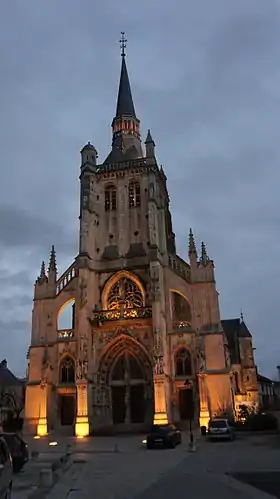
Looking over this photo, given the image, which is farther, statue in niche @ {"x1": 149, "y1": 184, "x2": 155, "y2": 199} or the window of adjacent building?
statue in niche @ {"x1": 149, "y1": 184, "x2": 155, "y2": 199}

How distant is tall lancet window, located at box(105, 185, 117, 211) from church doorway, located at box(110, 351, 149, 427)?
532 inches

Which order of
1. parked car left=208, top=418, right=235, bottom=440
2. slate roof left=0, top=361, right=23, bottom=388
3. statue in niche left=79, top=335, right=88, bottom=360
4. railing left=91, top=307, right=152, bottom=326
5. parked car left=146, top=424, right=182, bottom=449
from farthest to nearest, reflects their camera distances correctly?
slate roof left=0, top=361, right=23, bottom=388 → railing left=91, top=307, right=152, bottom=326 → statue in niche left=79, top=335, right=88, bottom=360 → parked car left=208, top=418, right=235, bottom=440 → parked car left=146, top=424, right=182, bottom=449

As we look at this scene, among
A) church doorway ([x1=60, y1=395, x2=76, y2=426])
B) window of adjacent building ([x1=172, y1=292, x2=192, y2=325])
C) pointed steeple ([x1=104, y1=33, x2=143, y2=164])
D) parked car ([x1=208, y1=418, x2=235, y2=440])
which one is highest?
pointed steeple ([x1=104, y1=33, x2=143, y2=164])

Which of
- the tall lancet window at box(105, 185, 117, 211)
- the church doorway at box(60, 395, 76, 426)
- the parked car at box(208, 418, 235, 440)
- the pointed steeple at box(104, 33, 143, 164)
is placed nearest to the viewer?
the parked car at box(208, 418, 235, 440)

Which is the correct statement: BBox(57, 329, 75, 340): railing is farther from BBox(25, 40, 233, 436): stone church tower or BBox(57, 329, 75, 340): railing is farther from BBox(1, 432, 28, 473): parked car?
BBox(1, 432, 28, 473): parked car

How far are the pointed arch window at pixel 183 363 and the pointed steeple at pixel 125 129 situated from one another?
19361 millimetres

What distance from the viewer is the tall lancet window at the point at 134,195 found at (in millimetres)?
43438

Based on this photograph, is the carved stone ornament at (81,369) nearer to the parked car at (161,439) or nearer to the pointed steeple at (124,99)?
the parked car at (161,439)

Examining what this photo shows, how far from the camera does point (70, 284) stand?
4028 cm

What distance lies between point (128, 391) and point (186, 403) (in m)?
4.67

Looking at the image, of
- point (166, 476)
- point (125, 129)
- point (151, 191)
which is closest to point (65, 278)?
point (151, 191)

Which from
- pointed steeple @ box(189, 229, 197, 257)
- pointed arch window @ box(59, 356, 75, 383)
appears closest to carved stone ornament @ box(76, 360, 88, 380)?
pointed arch window @ box(59, 356, 75, 383)

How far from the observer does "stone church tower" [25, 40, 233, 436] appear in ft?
116

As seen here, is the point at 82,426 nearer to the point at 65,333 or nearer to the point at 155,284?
the point at 65,333
